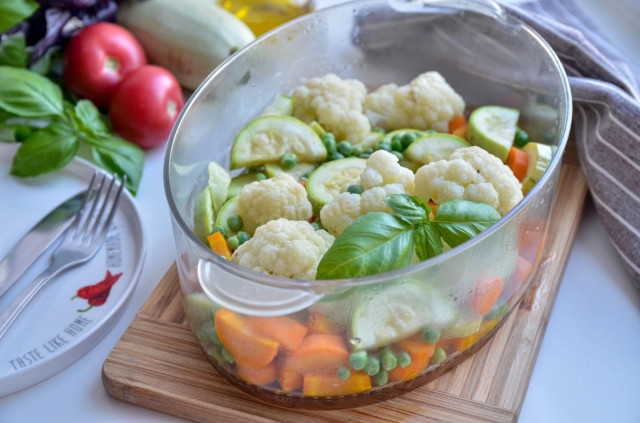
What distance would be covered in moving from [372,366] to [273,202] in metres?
0.38

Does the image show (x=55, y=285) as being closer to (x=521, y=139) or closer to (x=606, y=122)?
(x=521, y=139)

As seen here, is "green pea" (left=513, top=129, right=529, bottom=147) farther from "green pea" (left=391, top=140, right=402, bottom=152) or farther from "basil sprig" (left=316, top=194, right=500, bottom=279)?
"basil sprig" (left=316, top=194, right=500, bottom=279)

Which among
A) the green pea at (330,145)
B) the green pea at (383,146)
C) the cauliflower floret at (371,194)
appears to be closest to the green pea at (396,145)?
the green pea at (383,146)

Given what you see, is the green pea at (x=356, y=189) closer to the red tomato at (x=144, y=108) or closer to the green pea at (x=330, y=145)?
the green pea at (x=330, y=145)

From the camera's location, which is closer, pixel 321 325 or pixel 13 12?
pixel 321 325

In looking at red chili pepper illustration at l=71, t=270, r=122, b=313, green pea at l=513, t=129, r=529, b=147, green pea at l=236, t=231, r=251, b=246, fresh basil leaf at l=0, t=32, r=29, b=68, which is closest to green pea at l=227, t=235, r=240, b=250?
green pea at l=236, t=231, r=251, b=246

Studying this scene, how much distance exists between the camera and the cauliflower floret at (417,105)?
159 cm

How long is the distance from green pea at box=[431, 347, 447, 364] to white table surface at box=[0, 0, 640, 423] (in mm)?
175

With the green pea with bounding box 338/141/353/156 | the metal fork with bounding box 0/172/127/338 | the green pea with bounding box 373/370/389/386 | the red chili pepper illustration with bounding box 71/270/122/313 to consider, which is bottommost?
the red chili pepper illustration with bounding box 71/270/122/313

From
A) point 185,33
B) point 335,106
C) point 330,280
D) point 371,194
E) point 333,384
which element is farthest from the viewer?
point 185,33

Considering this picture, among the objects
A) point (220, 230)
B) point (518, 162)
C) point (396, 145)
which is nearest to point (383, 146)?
point (396, 145)

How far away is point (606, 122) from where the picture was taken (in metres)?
1.48

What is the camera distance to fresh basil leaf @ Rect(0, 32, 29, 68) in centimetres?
182

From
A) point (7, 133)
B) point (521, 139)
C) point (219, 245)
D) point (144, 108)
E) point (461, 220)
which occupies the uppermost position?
point (461, 220)
